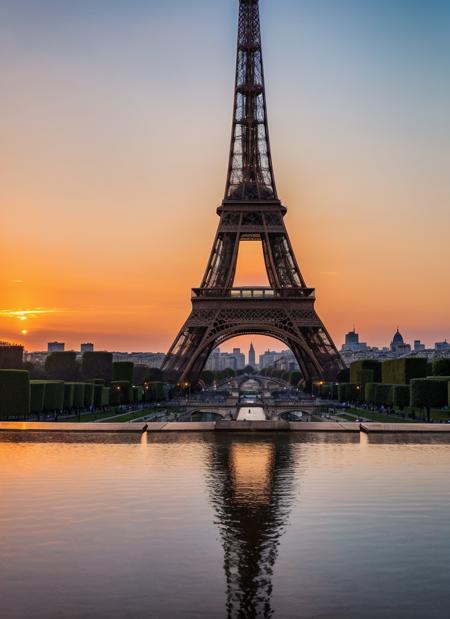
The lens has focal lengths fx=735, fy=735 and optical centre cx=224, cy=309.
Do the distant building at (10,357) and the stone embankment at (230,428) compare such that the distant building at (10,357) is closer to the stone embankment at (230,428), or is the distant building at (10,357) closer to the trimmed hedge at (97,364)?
the trimmed hedge at (97,364)

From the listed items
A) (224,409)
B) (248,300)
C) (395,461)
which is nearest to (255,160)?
(248,300)

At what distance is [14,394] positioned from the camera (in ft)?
151

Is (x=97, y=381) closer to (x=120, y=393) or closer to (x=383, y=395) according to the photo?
(x=120, y=393)

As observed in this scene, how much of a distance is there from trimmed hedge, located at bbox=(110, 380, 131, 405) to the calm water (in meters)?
44.7

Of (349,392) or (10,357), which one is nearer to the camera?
(10,357)

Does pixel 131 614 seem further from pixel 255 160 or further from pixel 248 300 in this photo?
pixel 255 160

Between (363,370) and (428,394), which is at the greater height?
(363,370)

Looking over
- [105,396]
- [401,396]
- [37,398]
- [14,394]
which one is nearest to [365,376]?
[401,396]

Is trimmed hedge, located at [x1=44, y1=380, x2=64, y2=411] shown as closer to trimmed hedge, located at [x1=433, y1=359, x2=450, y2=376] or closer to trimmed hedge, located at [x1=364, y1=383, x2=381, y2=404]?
trimmed hedge, located at [x1=364, y1=383, x2=381, y2=404]

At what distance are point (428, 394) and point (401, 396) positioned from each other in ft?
19.9

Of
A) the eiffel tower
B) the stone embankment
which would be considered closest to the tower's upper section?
the eiffel tower

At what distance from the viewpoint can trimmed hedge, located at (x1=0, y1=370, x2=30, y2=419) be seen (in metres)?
45.7

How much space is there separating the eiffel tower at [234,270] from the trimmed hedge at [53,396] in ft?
69.1

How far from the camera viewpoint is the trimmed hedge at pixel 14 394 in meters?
45.7
